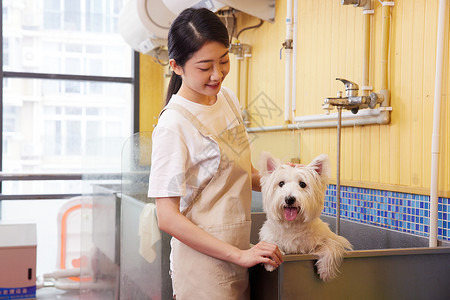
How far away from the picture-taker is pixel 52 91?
16.7 ft

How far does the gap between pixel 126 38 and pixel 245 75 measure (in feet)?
4.94

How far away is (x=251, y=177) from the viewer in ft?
4.76

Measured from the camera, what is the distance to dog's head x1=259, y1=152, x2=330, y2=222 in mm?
1349

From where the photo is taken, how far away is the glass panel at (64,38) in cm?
497

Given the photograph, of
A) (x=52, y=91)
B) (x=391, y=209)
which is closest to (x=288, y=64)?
(x=391, y=209)

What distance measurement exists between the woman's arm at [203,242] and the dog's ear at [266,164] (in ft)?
0.88

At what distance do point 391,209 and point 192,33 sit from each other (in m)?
1.23

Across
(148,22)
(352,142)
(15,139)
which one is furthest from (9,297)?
(352,142)

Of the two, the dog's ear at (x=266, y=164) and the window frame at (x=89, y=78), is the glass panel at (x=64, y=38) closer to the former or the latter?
the window frame at (x=89, y=78)

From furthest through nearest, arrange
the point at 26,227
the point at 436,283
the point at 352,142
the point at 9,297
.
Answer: the point at 26,227 < the point at 9,297 < the point at 352,142 < the point at 436,283

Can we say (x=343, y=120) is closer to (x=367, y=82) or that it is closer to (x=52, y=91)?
(x=367, y=82)

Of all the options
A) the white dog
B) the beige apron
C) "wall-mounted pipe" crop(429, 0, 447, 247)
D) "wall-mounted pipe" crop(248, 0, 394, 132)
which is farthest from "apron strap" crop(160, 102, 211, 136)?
"wall-mounted pipe" crop(248, 0, 394, 132)

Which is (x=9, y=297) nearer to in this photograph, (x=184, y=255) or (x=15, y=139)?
(x=15, y=139)

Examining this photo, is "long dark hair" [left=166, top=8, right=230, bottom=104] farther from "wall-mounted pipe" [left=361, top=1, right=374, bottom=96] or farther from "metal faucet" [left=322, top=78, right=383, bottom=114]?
"wall-mounted pipe" [left=361, top=1, right=374, bottom=96]
